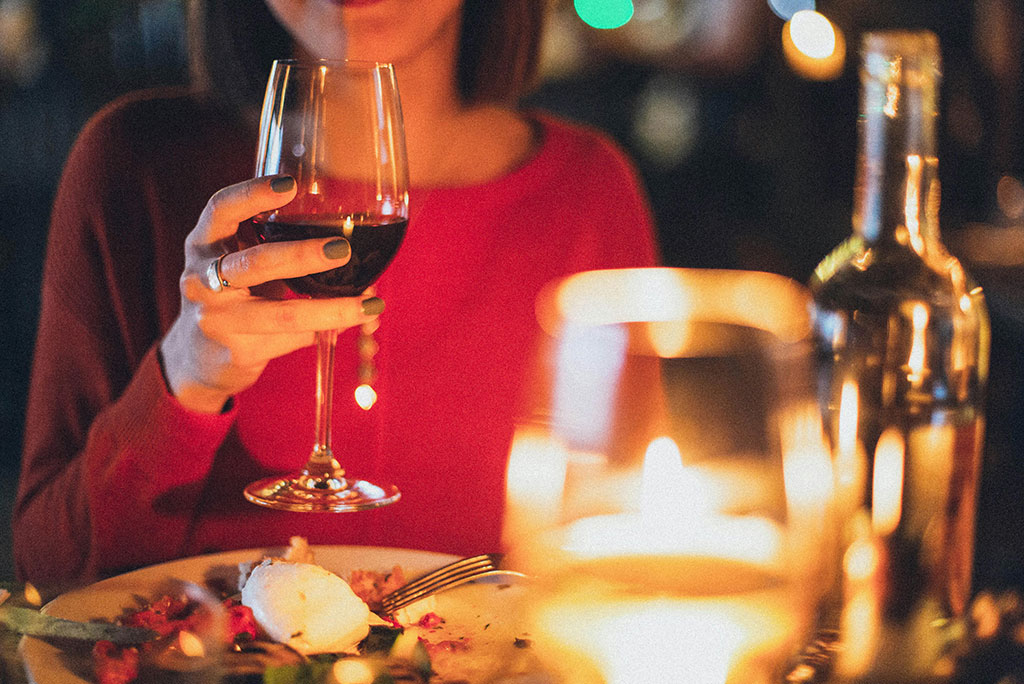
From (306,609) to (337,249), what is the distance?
296 mm

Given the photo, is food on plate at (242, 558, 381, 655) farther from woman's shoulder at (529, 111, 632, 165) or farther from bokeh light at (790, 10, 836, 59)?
bokeh light at (790, 10, 836, 59)

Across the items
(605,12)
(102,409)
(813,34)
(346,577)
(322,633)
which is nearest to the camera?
(322,633)

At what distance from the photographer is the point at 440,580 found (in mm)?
729

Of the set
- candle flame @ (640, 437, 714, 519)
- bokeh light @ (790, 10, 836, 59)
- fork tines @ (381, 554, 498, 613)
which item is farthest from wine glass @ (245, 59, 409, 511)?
bokeh light @ (790, 10, 836, 59)

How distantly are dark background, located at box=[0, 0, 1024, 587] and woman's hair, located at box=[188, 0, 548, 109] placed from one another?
1.35m

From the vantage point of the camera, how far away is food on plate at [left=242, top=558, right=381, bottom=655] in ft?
2.07

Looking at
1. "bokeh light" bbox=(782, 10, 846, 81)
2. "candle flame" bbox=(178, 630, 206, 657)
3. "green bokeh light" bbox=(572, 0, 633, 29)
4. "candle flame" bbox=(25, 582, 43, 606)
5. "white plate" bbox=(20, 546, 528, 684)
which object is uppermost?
"green bokeh light" bbox=(572, 0, 633, 29)

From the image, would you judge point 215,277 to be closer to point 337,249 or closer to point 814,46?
point 337,249

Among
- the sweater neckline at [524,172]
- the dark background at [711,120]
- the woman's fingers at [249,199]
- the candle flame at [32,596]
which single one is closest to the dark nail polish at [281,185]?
the woman's fingers at [249,199]

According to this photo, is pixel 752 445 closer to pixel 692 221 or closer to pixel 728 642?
pixel 728 642

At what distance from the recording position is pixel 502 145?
5.27 feet

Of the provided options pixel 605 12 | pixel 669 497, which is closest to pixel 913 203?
pixel 669 497

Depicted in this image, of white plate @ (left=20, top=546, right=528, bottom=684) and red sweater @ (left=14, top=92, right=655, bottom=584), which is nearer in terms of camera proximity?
white plate @ (left=20, top=546, right=528, bottom=684)

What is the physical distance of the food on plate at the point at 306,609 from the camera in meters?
0.63
